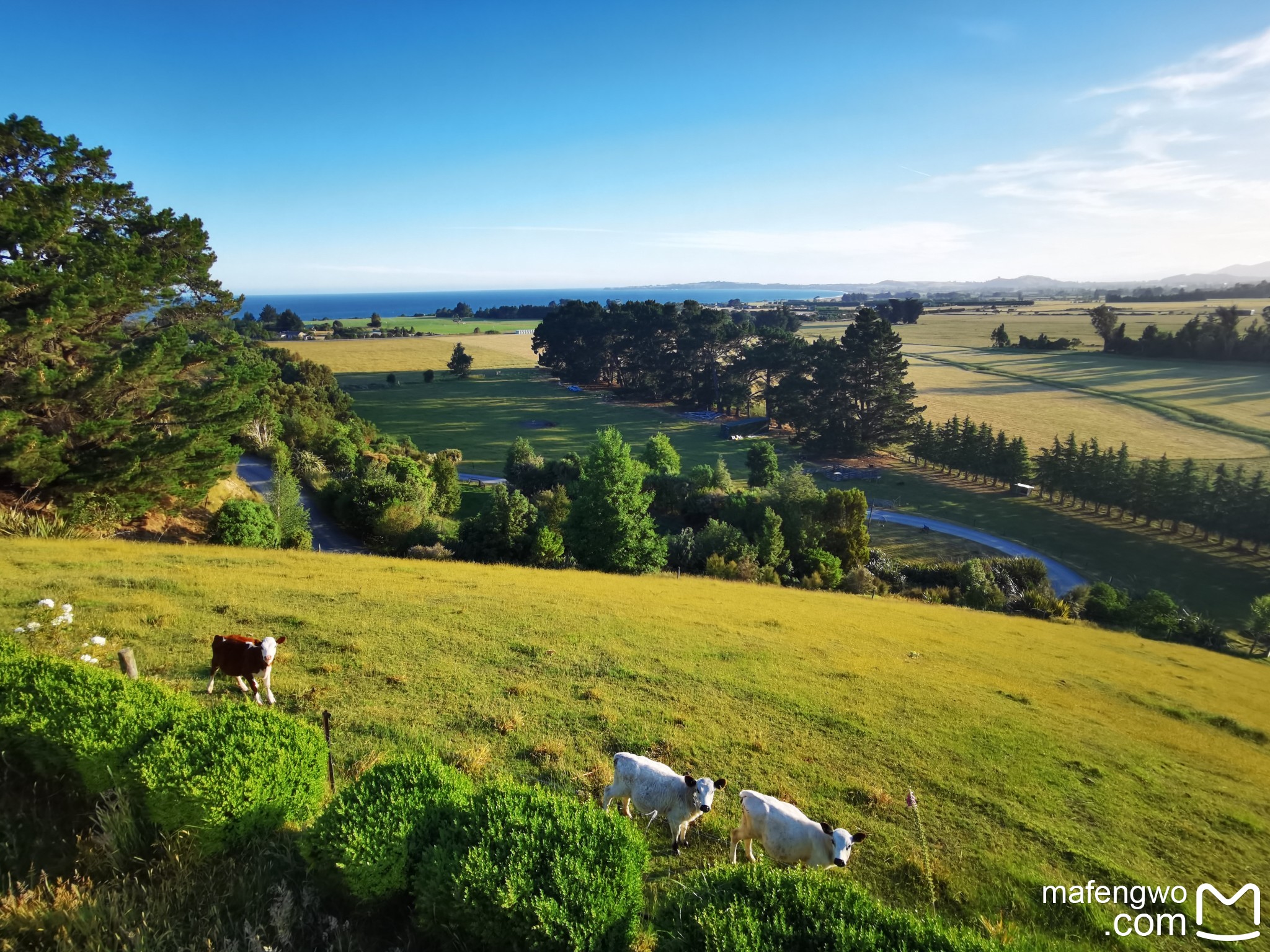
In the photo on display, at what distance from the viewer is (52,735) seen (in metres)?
7.01

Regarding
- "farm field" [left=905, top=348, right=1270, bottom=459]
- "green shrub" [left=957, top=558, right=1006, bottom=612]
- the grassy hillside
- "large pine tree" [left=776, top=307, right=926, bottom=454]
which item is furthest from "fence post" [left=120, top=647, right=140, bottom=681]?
"farm field" [left=905, top=348, right=1270, bottom=459]

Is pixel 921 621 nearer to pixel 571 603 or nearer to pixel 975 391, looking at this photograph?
pixel 571 603

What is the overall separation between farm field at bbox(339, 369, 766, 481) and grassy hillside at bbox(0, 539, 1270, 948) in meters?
47.5

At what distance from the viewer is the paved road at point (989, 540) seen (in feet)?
140

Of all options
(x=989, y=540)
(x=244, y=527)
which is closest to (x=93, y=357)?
(x=244, y=527)

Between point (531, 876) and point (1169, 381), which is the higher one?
point (1169, 381)

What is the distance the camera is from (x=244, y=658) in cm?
1038

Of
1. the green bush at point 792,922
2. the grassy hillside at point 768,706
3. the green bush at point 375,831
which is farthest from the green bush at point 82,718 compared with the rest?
the green bush at point 792,922

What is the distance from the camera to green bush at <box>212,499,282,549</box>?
2689cm

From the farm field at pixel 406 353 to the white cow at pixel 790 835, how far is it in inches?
5377

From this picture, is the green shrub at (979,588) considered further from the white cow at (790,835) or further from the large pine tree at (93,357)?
the large pine tree at (93,357)

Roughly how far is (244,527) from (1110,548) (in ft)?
196

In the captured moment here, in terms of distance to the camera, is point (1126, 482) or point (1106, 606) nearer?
point (1106, 606)

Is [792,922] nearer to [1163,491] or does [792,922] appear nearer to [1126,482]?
[1163,491]
